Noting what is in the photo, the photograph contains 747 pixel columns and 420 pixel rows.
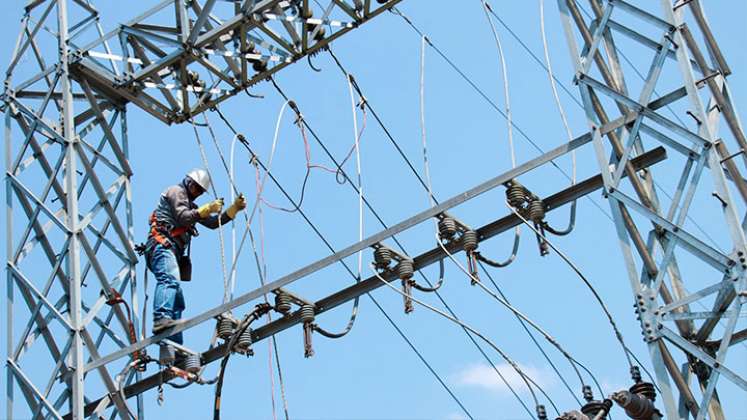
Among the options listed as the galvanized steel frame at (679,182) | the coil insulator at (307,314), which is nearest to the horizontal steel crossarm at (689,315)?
the galvanized steel frame at (679,182)

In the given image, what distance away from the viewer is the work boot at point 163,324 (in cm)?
1338

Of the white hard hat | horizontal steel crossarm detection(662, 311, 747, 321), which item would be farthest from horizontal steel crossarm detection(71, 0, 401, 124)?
horizontal steel crossarm detection(662, 311, 747, 321)

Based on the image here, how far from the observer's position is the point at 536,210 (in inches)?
459

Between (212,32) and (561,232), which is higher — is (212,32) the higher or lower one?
the higher one

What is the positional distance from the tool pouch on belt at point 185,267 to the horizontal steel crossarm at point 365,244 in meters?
0.80

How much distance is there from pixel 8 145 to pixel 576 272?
6.68 m

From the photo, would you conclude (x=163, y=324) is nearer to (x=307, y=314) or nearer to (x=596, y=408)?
(x=307, y=314)

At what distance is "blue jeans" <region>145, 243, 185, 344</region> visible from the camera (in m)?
13.5

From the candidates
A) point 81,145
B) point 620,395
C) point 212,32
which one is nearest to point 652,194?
point 620,395

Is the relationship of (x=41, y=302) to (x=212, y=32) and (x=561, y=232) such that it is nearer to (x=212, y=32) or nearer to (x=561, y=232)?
(x=212, y=32)

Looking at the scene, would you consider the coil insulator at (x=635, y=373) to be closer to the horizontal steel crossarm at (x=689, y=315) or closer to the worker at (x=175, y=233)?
the horizontal steel crossarm at (x=689, y=315)

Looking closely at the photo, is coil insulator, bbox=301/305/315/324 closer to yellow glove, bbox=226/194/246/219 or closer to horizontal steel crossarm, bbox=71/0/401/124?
yellow glove, bbox=226/194/246/219

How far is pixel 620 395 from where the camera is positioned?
9688 mm

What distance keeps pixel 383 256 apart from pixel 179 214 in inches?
99.6
